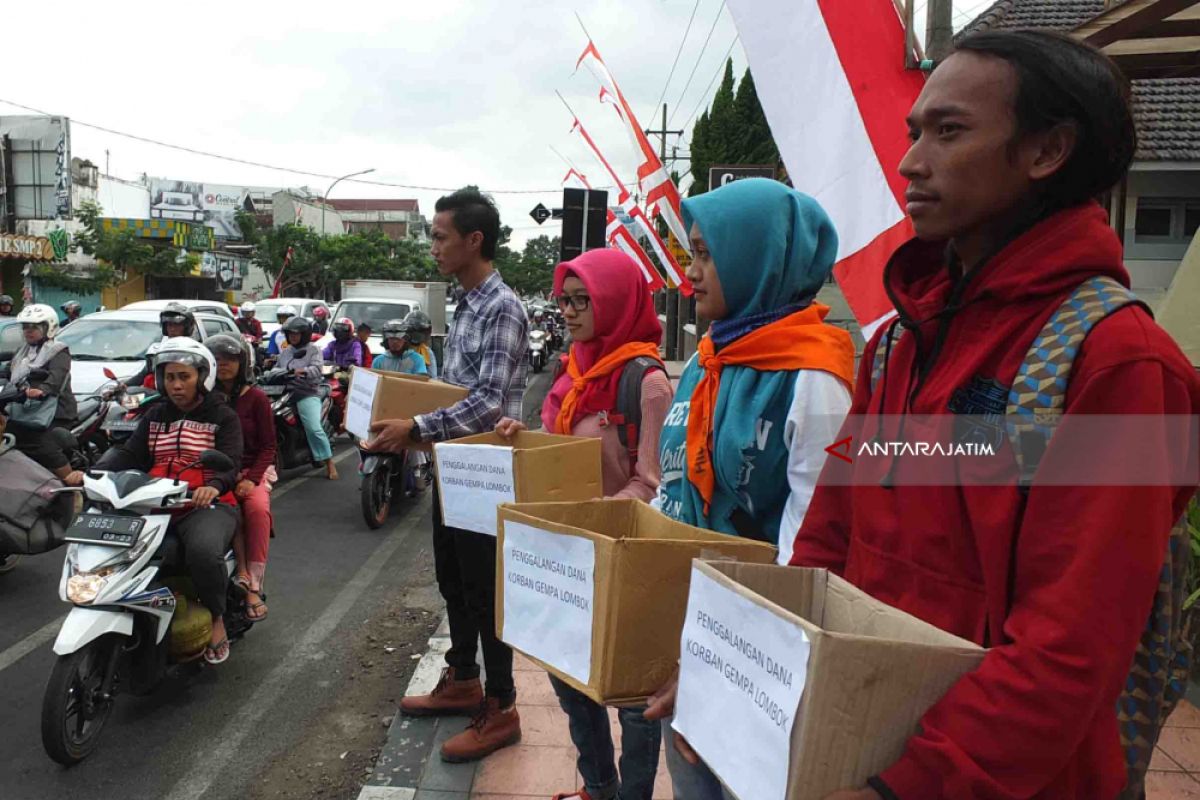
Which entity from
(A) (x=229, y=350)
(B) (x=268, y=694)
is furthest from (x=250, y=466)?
(B) (x=268, y=694)

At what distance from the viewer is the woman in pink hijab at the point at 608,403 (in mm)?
2656

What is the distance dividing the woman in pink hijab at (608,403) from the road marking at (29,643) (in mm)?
3149

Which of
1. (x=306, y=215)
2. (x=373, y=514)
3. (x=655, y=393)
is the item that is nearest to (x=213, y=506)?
(x=655, y=393)

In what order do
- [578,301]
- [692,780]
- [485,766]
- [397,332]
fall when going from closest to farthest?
→ [692,780]
[578,301]
[485,766]
[397,332]

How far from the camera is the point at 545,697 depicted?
13.0ft

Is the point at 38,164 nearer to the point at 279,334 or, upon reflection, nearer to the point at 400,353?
the point at 279,334

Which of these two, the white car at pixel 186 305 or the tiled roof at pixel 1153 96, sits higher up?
the tiled roof at pixel 1153 96


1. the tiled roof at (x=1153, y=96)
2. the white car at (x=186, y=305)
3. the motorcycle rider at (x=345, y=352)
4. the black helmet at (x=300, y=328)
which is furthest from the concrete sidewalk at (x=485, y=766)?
the tiled roof at (x=1153, y=96)

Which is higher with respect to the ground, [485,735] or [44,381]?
[44,381]

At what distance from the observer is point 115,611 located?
3576 mm

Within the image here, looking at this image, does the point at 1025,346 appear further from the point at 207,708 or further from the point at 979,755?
the point at 207,708

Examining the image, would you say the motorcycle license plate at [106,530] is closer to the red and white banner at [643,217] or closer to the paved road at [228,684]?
the paved road at [228,684]

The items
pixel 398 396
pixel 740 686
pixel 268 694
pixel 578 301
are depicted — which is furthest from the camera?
pixel 268 694

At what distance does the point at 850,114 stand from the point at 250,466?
3589 mm
